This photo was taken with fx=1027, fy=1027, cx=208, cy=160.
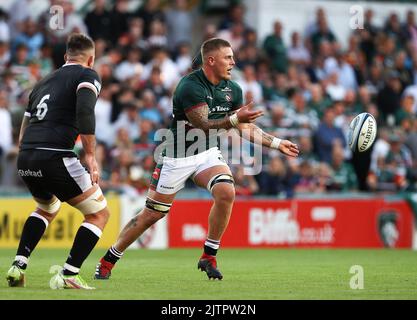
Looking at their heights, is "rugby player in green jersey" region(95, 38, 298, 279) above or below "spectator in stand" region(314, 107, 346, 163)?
below

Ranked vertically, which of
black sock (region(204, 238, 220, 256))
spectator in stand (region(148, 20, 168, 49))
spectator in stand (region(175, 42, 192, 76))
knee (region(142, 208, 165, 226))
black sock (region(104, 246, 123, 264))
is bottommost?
black sock (region(104, 246, 123, 264))

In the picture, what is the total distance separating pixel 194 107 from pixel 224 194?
3.36 feet

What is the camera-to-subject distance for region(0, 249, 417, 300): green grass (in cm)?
959

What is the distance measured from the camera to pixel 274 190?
2083 cm

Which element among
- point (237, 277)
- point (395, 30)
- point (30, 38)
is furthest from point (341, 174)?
point (237, 277)

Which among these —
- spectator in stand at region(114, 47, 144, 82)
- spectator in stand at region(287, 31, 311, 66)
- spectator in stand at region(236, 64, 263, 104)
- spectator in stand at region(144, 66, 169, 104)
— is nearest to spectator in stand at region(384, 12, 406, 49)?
spectator in stand at region(287, 31, 311, 66)

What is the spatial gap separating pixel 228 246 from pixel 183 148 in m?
8.65

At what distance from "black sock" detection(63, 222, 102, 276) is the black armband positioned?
3.24 ft

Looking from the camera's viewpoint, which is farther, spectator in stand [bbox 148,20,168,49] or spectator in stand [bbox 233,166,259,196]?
spectator in stand [bbox 148,20,168,49]

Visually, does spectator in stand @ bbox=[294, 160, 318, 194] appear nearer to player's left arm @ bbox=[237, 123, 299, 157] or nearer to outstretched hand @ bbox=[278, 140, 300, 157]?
player's left arm @ bbox=[237, 123, 299, 157]

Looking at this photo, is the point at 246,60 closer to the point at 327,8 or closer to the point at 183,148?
the point at 327,8

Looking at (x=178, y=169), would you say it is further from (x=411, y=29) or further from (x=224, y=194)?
(x=411, y=29)

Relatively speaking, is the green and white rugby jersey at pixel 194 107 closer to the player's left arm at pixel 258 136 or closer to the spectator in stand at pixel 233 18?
the player's left arm at pixel 258 136
